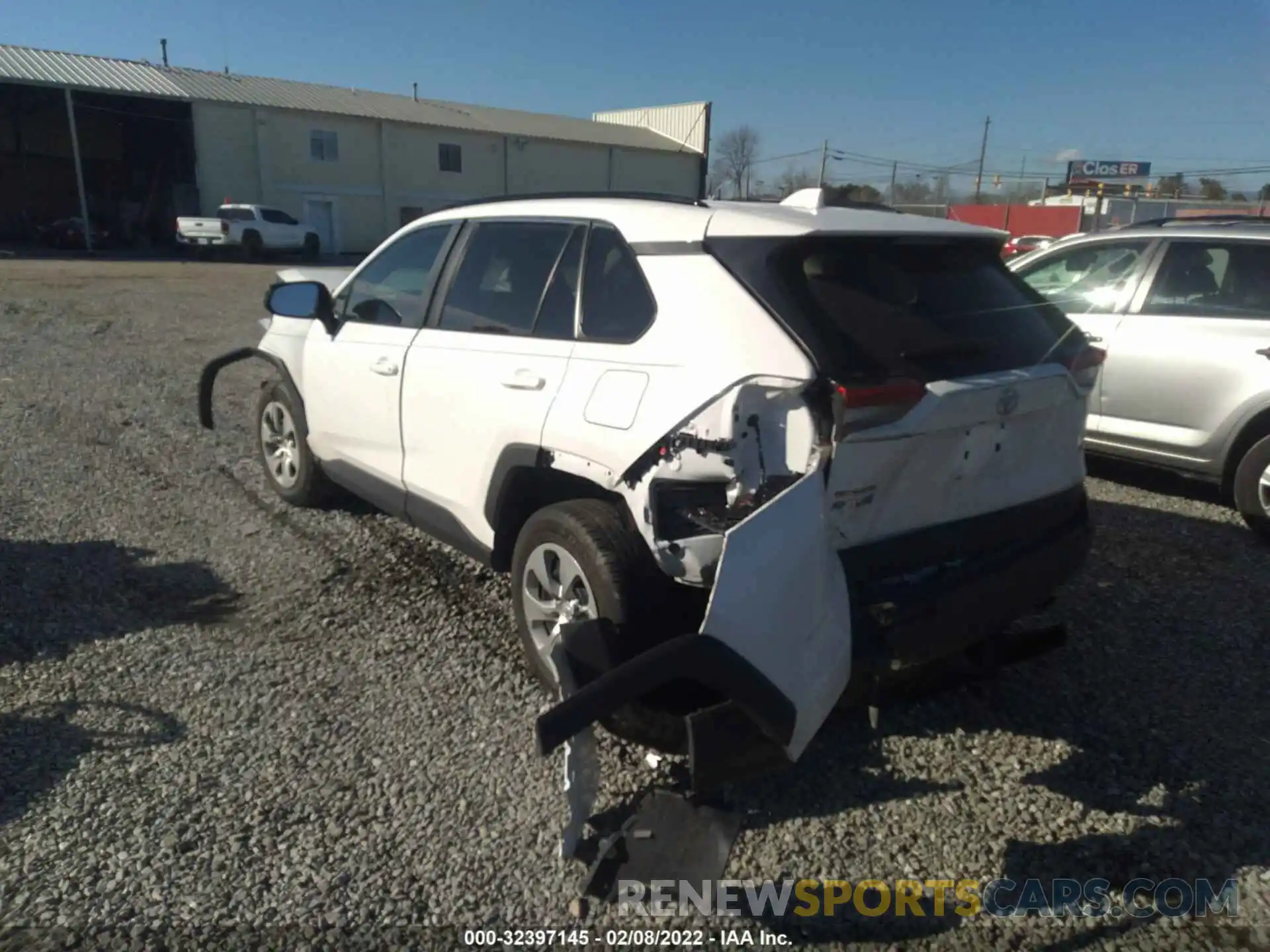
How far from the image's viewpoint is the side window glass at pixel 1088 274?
6.31 metres

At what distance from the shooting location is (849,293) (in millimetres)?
2902

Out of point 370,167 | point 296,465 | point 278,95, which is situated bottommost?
point 296,465

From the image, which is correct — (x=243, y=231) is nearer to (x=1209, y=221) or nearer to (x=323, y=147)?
(x=323, y=147)

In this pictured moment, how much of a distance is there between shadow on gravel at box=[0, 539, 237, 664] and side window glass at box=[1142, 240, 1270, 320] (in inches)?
232

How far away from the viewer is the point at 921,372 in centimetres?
279

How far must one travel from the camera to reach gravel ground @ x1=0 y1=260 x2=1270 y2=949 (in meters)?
2.53

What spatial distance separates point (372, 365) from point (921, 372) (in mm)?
2710

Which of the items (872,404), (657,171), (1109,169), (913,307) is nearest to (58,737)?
(872,404)

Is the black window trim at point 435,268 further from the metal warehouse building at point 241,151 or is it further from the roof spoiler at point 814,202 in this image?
the metal warehouse building at point 241,151

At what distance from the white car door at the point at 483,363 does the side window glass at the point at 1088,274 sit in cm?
387

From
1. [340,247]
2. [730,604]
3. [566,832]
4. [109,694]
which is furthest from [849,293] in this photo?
[340,247]

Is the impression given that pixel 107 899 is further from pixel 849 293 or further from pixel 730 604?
pixel 849 293

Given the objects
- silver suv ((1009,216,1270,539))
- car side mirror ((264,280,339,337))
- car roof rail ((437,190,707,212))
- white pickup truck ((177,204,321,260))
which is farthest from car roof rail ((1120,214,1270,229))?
white pickup truck ((177,204,321,260))

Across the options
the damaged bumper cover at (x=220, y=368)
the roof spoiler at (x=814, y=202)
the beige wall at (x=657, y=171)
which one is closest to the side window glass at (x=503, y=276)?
the roof spoiler at (x=814, y=202)
